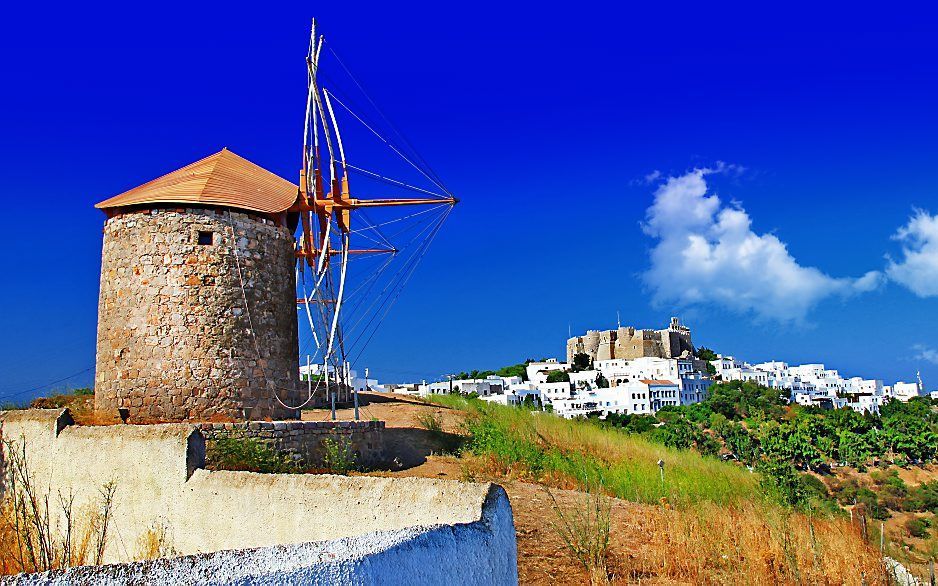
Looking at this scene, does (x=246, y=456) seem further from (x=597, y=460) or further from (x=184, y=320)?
(x=597, y=460)

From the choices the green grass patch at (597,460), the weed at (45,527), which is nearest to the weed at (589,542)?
the green grass patch at (597,460)

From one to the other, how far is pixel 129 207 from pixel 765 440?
4012cm

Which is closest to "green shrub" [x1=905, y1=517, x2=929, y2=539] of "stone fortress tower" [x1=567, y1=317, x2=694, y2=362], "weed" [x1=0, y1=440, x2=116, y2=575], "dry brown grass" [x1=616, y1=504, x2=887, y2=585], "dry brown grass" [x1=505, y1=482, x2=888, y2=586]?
"dry brown grass" [x1=505, y1=482, x2=888, y2=586]

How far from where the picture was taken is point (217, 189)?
34.7ft

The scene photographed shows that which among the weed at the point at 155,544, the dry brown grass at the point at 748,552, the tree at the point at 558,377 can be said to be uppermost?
the tree at the point at 558,377

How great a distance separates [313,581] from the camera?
7.18 ft

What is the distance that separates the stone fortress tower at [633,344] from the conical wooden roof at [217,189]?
7557cm

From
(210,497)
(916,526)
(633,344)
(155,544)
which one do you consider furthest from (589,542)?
(633,344)

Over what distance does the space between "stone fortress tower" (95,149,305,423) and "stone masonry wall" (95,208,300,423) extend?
1cm

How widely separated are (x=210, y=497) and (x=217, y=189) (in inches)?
236

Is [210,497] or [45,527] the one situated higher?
[210,497]

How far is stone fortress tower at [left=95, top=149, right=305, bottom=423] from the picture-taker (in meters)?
9.85

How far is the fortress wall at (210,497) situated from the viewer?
4.23 metres

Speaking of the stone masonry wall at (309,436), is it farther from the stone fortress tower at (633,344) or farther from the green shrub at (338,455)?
the stone fortress tower at (633,344)
